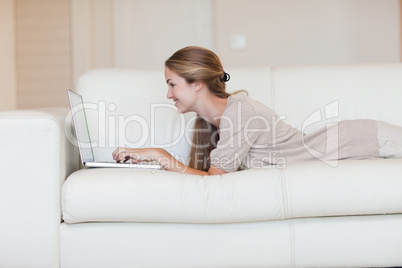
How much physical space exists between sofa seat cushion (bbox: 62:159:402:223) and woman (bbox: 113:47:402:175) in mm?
304

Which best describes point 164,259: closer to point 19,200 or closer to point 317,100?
point 19,200

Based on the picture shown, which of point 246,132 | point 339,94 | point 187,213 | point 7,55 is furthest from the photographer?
point 7,55

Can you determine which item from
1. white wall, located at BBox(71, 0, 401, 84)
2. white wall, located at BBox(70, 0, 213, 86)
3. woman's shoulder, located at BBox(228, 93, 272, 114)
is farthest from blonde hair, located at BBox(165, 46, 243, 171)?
white wall, located at BBox(70, 0, 213, 86)

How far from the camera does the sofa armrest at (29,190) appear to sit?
1.71m

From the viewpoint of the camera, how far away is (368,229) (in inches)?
66.6

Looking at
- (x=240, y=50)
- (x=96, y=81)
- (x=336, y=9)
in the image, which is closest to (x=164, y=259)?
(x=96, y=81)

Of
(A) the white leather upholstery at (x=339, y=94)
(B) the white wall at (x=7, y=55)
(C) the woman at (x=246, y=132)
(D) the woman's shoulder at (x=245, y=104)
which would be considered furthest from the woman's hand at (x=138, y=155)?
(B) the white wall at (x=7, y=55)

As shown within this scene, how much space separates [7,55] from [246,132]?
10.1ft

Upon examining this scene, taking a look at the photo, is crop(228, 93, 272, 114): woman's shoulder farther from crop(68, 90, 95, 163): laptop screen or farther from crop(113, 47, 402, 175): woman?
crop(68, 90, 95, 163): laptop screen

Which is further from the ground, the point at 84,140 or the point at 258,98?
the point at 258,98

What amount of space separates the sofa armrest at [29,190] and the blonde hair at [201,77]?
606mm

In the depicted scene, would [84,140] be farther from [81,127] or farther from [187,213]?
[187,213]

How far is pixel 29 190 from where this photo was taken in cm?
173

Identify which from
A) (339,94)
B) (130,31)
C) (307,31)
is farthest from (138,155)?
(130,31)
